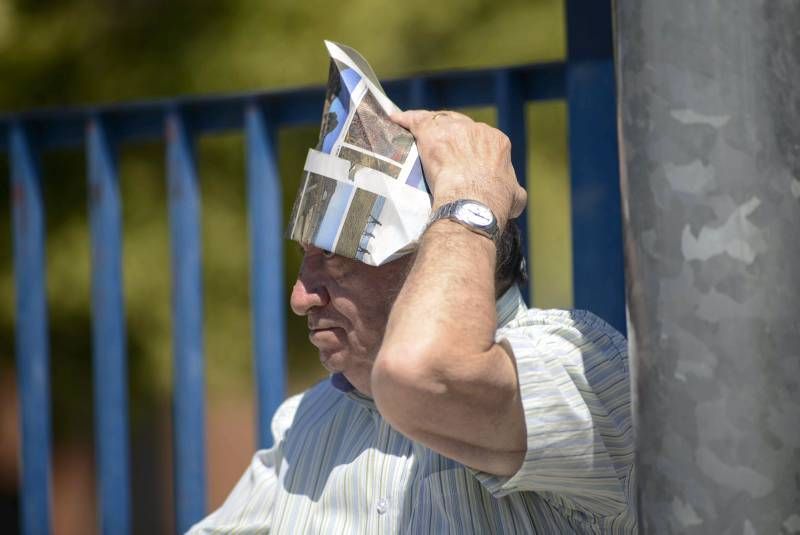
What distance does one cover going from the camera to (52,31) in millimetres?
3727

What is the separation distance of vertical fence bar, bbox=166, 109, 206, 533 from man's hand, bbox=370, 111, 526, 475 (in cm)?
113

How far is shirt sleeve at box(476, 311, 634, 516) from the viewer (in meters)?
1.66

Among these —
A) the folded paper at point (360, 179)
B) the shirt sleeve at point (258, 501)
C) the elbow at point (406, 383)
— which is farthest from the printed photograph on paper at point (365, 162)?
the shirt sleeve at point (258, 501)

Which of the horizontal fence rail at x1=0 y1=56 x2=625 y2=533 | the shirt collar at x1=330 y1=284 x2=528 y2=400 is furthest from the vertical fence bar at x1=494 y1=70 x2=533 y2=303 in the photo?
the shirt collar at x1=330 y1=284 x2=528 y2=400

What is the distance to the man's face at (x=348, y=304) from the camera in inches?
79.4

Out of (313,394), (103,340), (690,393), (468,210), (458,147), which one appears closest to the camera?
(690,393)

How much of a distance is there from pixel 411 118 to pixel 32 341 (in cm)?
145

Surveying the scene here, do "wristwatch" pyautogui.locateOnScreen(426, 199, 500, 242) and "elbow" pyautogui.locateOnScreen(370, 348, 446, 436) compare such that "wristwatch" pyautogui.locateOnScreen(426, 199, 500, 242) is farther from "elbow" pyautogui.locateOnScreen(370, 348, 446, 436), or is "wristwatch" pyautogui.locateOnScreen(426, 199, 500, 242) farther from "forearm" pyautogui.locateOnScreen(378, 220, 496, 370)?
"elbow" pyautogui.locateOnScreen(370, 348, 446, 436)

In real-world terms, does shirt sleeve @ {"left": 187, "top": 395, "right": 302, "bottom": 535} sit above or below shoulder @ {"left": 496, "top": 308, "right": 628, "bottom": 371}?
below

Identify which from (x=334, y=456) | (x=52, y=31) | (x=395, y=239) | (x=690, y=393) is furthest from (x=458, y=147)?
(x=52, y=31)

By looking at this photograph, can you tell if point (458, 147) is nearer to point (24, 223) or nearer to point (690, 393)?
point (690, 393)

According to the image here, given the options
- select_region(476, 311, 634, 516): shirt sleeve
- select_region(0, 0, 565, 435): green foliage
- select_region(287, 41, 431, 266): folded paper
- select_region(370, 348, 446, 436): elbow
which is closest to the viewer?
select_region(370, 348, 446, 436): elbow

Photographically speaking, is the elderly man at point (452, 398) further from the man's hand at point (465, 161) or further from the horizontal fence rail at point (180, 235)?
the horizontal fence rail at point (180, 235)

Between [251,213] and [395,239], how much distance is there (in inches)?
34.2
